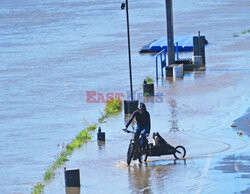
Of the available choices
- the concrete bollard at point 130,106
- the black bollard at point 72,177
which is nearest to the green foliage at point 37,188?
the black bollard at point 72,177

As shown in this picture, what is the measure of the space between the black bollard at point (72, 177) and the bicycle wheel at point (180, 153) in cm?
277

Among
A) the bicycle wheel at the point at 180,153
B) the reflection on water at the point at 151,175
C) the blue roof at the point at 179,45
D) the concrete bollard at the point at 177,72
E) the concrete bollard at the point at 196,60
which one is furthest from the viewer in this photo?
the blue roof at the point at 179,45

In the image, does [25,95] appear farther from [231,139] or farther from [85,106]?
[231,139]

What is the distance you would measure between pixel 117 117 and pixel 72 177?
7795 millimetres

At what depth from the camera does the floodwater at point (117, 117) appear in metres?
14.5

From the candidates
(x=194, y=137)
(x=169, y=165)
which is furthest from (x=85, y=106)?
(x=169, y=165)

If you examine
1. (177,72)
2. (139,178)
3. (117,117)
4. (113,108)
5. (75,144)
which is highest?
(177,72)

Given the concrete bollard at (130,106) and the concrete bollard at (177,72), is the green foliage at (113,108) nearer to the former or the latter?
the concrete bollard at (130,106)

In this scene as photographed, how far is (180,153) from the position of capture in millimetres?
15641

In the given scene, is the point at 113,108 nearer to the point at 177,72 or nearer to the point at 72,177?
the point at 177,72

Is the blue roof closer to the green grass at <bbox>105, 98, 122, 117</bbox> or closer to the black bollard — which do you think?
the green grass at <bbox>105, 98, 122, 117</bbox>

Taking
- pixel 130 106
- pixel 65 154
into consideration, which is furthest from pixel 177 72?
pixel 65 154

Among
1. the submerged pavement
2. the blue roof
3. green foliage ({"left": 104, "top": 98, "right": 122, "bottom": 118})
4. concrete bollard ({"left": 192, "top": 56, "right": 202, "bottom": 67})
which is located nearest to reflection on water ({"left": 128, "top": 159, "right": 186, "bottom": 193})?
the submerged pavement

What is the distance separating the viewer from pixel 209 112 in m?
20.9
